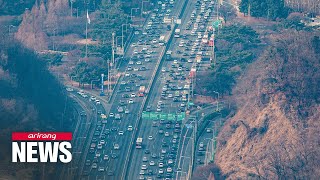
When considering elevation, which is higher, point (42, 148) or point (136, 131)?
point (42, 148)

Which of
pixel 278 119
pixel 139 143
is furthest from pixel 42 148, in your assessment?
pixel 278 119

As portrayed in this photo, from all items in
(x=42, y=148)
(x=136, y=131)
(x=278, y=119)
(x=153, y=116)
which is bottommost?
(x=136, y=131)

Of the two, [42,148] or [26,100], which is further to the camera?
[26,100]

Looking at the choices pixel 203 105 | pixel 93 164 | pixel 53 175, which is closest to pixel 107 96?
pixel 203 105

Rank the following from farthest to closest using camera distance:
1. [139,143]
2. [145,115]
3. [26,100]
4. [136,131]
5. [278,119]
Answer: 1. [145,115]
2. [136,131]
3. [139,143]
4. [278,119]
5. [26,100]

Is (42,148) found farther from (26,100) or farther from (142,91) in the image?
(142,91)

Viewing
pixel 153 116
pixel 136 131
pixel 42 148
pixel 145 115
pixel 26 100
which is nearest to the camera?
pixel 42 148

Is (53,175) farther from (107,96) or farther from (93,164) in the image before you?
(107,96)

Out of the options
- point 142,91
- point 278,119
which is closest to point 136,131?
point 142,91
